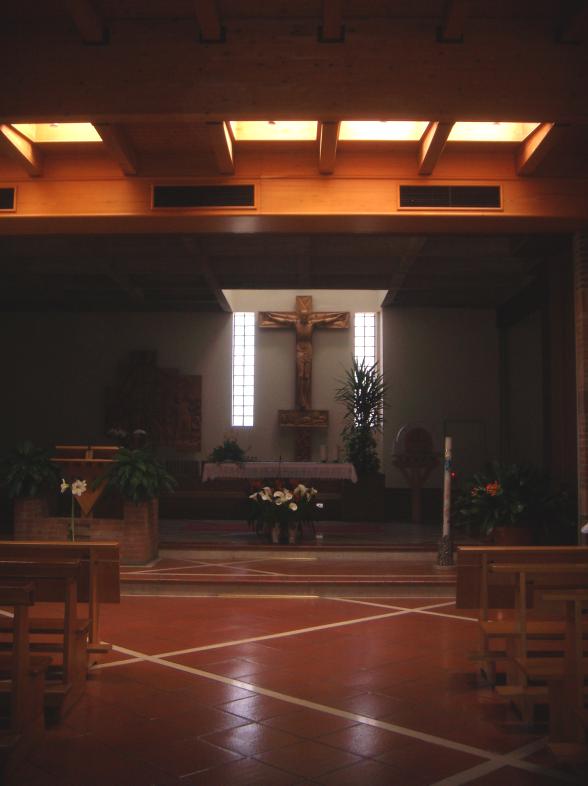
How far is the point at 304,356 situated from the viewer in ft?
46.6

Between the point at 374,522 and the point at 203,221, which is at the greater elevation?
the point at 203,221

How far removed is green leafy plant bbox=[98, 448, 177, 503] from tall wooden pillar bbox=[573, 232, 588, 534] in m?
3.90

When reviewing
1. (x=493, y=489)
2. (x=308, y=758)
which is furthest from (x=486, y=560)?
(x=493, y=489)

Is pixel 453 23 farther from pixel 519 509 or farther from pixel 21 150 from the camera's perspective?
pixel 519 509

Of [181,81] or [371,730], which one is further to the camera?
[181,81]

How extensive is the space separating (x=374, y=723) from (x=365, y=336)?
450 inches

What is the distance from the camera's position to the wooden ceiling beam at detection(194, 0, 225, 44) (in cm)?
493

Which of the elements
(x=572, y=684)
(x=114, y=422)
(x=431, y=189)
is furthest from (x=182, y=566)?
(x=114, y=422)

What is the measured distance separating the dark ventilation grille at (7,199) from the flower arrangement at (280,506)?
3.85 metres

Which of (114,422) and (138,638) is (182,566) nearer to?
(138,638)

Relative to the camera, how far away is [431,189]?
7.61 meters

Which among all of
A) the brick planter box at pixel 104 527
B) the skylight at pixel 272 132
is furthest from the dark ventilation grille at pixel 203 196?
the brick planter box at pixel 104 527

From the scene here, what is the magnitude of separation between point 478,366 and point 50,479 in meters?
7.97

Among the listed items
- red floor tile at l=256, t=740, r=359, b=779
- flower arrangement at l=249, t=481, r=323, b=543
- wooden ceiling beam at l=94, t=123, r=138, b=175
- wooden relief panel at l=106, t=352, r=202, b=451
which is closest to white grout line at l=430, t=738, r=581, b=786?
red floor tile at l=256, t=740, r=359, b=779
